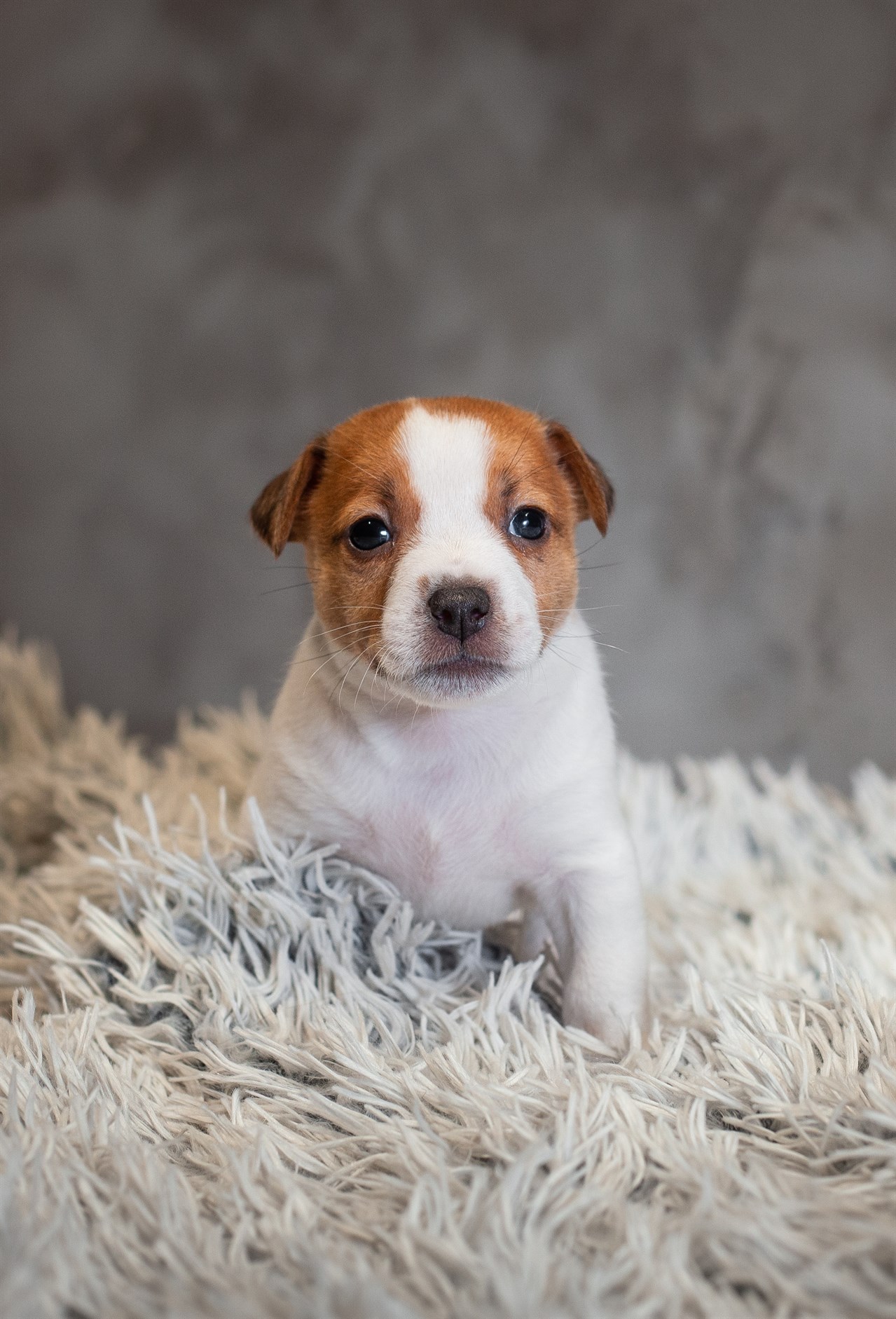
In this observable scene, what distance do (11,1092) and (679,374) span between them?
9.00 feet

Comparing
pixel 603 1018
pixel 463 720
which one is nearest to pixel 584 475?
pixel 463 720

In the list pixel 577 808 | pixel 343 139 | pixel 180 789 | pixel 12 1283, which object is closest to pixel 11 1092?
pixel 12 1283

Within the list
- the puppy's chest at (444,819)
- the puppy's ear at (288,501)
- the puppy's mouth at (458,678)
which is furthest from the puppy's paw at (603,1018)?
the puppy's ear at (288,501)

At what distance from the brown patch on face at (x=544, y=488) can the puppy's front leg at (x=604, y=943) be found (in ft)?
1.24

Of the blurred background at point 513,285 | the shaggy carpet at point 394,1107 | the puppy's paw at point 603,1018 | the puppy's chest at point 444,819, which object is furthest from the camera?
the blurred background at point 513,285

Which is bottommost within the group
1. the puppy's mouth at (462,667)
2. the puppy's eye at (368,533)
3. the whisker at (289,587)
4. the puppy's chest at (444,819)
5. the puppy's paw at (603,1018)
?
the puppy's paw at (603,1018)

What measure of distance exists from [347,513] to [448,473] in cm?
16

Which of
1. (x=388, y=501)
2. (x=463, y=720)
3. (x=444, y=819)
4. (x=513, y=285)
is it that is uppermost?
(x=513, y=285)

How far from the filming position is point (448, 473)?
1720mm

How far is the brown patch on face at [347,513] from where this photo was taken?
5.63 ft

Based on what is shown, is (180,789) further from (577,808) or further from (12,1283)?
(12,1283)

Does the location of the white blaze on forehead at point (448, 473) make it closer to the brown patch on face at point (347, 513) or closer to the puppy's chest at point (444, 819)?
the brown patch on face at point (347, 513)

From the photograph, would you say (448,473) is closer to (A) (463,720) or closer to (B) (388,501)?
(B) (388,501)

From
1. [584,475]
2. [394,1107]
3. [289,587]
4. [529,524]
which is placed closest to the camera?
[394,1107]
